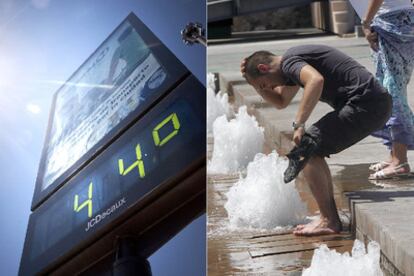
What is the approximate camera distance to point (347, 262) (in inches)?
72.2

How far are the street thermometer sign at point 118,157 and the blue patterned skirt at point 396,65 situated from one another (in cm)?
52

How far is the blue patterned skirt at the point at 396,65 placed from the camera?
1.99 meters

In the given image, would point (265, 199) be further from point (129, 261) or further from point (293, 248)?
point (129, 261)

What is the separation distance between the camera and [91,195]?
2264 millimetres

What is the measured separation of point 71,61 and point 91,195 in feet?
1.41

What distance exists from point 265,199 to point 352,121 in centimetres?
33

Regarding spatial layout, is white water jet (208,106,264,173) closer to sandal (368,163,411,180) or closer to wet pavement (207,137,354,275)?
wet pavement (207,137,354,275)

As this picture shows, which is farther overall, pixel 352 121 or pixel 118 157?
pixel 118 157

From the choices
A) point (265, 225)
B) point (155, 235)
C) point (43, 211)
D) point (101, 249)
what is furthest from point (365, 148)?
point (43, 211)

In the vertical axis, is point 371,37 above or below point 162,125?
above

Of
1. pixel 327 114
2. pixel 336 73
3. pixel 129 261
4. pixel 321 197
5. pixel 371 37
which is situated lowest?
pixel 129 261

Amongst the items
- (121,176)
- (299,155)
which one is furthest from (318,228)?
(121,176)

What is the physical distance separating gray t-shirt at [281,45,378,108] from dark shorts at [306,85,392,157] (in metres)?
0.02

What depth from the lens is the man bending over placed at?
6.48 feet
